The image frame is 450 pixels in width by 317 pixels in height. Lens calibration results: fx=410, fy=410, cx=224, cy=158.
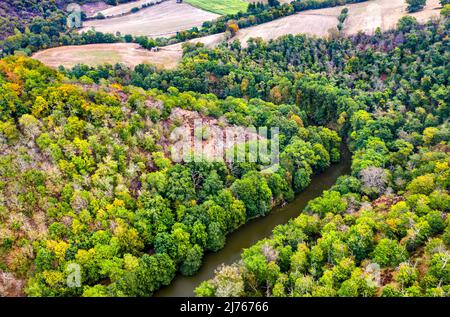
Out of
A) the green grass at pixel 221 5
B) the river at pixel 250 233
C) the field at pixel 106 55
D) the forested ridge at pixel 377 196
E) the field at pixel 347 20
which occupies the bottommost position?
the river at pixel 250 233

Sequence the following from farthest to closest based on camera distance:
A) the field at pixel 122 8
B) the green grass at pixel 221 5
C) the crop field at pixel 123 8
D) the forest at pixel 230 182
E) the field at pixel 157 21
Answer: the field at pixel 122 8 → the crop field at pixel 123 8 → the green grass at pixel 221 5 → the field at pixel 157 21 → the forest at pixel 230 182

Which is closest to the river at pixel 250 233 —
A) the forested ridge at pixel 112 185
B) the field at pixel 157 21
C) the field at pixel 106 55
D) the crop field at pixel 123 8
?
the forested ridge at pixel 112 185

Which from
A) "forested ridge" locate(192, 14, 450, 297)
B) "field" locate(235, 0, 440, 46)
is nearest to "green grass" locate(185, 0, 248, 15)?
"field" locate(235, 0, 440, 46)

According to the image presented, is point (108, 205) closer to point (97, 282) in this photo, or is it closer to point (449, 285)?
point (97, 282)

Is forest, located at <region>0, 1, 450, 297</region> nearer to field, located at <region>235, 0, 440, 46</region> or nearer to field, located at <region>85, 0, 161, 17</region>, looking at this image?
field, located at <region>235, 0, 440, 46</region>

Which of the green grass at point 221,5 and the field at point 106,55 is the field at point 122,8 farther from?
the field at point 106,55

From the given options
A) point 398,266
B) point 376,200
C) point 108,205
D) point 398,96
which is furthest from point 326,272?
point 398,96
